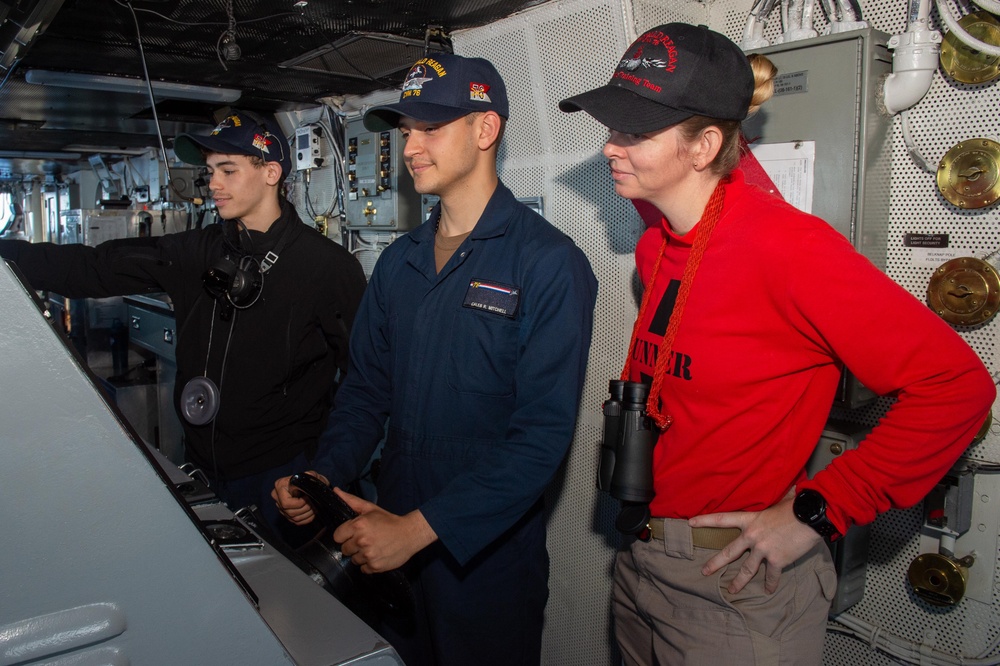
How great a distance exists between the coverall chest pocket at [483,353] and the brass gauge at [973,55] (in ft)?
4.04

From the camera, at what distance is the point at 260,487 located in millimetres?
2490

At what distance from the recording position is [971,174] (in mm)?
1702

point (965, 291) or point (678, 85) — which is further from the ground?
point (678, 85)

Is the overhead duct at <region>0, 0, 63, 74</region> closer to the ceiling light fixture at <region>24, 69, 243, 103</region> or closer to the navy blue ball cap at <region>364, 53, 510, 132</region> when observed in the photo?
the navy blue ball cap at <region>364, 53, 510, 132</region>

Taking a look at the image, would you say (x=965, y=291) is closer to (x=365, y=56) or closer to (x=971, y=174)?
(x=971, y=174)

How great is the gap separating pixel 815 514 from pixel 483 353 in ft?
2.85

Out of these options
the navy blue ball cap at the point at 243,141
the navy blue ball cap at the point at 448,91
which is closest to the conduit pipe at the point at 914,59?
the navy blue ball cap at the point at 448,91

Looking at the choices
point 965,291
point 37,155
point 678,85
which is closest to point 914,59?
point 965,291

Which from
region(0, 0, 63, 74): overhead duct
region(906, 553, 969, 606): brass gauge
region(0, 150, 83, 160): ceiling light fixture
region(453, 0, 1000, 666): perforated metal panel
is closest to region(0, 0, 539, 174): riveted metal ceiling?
region(0, 0, 63, 74): overhead duct

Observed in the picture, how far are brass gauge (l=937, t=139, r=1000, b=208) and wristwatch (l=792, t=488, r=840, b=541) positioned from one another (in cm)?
91

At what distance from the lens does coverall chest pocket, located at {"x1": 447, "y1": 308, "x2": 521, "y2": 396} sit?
181 cm

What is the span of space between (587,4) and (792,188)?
0.97 m

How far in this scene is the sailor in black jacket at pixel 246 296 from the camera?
249cm

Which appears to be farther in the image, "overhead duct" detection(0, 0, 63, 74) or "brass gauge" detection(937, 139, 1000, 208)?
"overhead duct" detection(0, 0, 63, 74)
